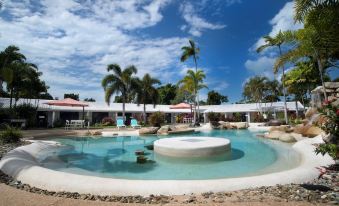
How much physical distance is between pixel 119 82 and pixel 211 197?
26.1 meters

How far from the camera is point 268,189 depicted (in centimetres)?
478

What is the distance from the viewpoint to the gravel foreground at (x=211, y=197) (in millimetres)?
4074

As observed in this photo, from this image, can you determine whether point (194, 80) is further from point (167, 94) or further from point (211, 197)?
point (167, 94)

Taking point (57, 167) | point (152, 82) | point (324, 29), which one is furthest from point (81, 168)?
point (152, 82)

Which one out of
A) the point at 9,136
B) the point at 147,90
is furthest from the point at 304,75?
the point at 9,136

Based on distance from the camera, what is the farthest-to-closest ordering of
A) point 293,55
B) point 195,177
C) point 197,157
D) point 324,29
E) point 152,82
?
point 152,82, point 293,55, point 197,157, point 324,29, point 195,177

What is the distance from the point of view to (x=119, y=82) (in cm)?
2911

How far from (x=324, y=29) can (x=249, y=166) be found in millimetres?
5997

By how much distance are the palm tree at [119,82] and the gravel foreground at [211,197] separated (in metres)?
23.9

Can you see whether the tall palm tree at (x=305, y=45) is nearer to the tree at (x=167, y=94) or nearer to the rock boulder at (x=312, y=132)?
the rock boulder at (x=312, y=132)

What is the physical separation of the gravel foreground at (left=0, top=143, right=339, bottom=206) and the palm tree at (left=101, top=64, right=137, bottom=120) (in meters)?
23.9

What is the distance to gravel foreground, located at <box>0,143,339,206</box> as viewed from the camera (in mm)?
4074

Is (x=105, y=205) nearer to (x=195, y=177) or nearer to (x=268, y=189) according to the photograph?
(x=268, y=189)

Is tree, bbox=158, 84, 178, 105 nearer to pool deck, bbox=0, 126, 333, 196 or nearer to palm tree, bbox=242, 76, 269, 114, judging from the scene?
palm tree, bbox=242, 76, 269, 114
